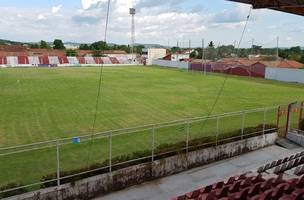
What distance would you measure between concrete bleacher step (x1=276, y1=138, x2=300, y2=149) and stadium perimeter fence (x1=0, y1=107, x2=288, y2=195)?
1.72 feet

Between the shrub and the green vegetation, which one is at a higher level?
the shrub

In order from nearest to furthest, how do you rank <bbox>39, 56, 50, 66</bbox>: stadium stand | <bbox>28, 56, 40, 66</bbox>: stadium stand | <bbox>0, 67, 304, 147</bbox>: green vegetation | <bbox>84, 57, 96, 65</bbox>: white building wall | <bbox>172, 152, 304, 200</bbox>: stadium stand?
<bbox>172, 152, 304, 200</bbox>: stadium stand, <bbox>0, 67, 304, 147</bbox>: green vegetation, <bbox>28, 56, 40, 66</bbox>: stadium stand, <bbox>39, 56, 50, 66</bbox>: stadium stand, <bbox>84, 57, 96, 65</bbox>: white building wall

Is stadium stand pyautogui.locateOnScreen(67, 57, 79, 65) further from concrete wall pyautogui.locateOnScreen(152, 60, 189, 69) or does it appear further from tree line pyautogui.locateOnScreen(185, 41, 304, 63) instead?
tree line pyautogui.locateOnScreen(185, 41, 304, 63)

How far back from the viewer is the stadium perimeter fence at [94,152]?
9062mm

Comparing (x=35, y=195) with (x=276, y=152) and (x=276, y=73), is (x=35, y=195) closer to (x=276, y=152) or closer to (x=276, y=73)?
(x=276, y=152)

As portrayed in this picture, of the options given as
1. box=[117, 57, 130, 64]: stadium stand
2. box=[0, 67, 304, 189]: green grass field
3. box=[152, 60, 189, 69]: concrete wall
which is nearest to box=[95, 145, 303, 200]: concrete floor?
box=[0, 67, 304, 189]: green grass field

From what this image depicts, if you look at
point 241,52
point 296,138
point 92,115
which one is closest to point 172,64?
point 241,52

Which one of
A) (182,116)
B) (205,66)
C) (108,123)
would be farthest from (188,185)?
(205,66)

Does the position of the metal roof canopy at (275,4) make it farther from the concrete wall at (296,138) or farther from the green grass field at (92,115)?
the green grass field at (92,115)

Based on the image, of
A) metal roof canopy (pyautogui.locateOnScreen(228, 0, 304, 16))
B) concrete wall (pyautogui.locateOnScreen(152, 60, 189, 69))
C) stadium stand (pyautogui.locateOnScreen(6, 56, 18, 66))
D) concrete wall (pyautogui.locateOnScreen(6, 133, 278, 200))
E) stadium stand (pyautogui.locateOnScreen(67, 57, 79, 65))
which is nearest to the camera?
concrete wall (pyautogui.locateOnScreen(6, 133, 278, 200))

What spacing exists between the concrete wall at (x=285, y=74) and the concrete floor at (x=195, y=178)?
30651 mm

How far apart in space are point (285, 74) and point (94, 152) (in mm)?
35598

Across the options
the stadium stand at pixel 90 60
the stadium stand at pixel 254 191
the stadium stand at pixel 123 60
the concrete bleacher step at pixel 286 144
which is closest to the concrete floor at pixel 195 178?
the concrete bleacher step at pixel 286 144

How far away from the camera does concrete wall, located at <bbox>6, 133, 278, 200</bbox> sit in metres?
8.42
